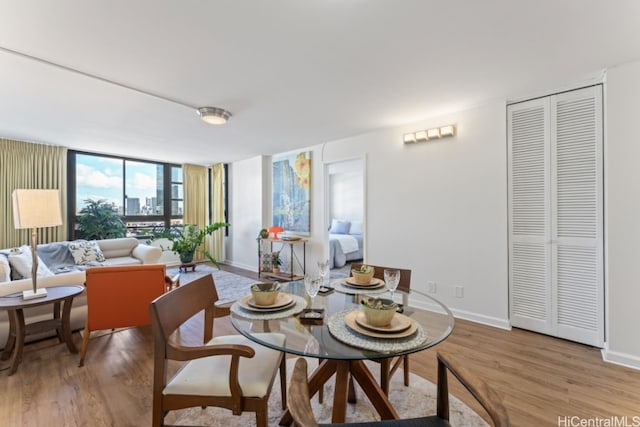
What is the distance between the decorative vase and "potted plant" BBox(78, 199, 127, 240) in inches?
44.8

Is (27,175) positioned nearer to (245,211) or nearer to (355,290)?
(245,211)

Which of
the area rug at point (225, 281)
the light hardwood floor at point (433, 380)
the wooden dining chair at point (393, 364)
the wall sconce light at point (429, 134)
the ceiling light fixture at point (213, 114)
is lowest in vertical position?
the light hardwood floor at point (433, 380)

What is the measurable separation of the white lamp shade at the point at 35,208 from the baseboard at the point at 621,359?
187 inches

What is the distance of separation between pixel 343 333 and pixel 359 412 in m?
0.83

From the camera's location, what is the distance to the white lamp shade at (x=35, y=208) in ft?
7.41

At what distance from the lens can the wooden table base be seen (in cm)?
135

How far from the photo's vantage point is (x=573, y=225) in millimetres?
2578

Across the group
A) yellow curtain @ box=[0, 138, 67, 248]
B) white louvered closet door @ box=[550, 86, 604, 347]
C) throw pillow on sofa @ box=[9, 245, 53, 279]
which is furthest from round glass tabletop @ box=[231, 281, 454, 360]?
yellow curtain @ box=[0, 138, 67, 248]

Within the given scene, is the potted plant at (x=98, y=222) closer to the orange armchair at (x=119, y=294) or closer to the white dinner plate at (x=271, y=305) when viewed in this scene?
the orange armchair at (x=119, y=294)

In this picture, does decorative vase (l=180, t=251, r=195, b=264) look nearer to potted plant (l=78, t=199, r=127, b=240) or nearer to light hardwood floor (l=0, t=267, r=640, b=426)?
potted plant (l=78, t=199, r=127, b=240)

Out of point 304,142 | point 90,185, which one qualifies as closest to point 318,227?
point 304,142

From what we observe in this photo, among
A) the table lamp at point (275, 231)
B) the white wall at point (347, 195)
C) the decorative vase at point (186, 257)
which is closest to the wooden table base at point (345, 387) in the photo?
the table lamp at point (275, 231)

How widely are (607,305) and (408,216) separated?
193 centimetres

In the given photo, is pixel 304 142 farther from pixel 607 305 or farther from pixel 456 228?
pixel 607 305
